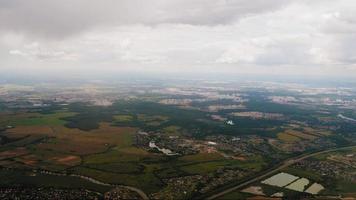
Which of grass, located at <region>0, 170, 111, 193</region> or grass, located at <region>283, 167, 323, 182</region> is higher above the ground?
grass, located at <region>0, 170, 111, 193</region>

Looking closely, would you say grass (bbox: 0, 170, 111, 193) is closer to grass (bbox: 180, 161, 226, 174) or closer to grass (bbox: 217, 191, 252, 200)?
grass (bbox: 180, 161, 226, 174)

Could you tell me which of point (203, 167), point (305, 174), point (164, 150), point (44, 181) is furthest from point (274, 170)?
point (44, 181)

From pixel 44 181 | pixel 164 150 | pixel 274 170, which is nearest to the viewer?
pixel 44 181

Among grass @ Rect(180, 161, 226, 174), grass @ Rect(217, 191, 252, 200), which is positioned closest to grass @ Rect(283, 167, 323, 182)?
grass @ Rect(180, 161, 226, 174)

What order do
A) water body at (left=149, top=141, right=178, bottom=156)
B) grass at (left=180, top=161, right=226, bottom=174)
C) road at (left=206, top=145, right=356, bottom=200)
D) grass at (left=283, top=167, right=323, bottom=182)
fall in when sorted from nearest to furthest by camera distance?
road at (left=206, top=145, right=356, bottom=200) < grass at (left=283, top=167, right=323, bottom=182) < grass at (left=180, top=161, right=226, bottom=174) < water body at (left=149, top=141, right=178, bottom=156)

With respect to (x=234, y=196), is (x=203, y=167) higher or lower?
higher

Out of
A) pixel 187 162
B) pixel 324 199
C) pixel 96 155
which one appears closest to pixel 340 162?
pixel 324 199

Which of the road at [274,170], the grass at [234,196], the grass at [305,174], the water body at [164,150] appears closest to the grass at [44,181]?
the road at [274,170]

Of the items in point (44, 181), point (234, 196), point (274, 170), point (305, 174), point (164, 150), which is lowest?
point (234, 196)

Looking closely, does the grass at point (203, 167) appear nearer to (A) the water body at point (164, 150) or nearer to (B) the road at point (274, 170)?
(B) the road at point (274, 170)

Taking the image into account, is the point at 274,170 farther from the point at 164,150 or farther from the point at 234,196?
the point at 164,150

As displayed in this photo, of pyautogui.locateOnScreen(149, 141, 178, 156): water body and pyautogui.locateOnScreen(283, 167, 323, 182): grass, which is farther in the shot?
pyautogui.locateOnScreen(149, 141, 178, 156): water body
